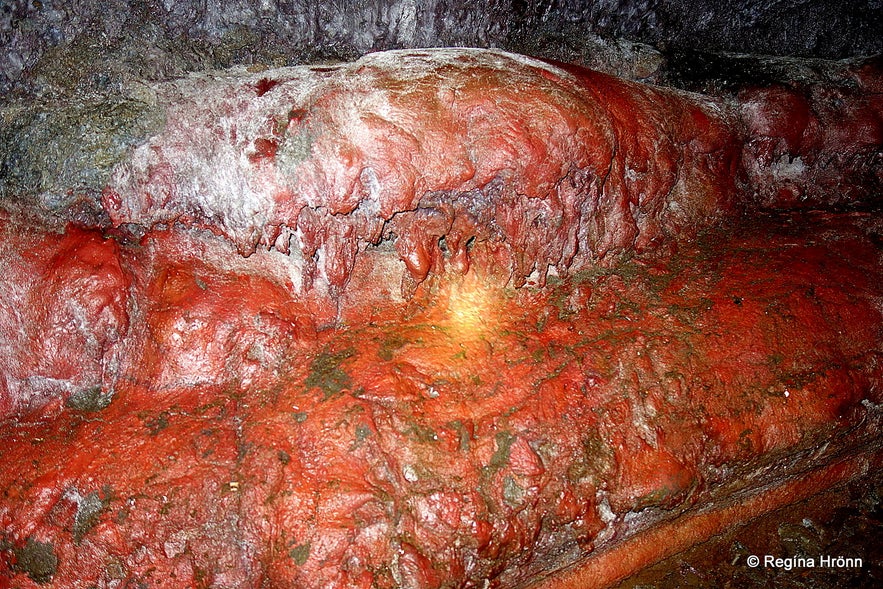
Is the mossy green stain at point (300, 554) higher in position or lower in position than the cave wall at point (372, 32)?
lower

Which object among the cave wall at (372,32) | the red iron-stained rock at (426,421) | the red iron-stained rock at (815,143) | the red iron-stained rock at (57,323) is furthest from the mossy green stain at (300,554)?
the red iron-stained rock at (815,143)

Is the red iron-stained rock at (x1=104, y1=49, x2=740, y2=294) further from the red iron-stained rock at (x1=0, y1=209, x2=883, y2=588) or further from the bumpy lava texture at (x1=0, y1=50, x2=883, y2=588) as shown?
the red iron-stained rock at (x1=0, y1=209, x2=883, y2=588)

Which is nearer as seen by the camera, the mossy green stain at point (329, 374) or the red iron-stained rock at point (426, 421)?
the red iron-stained rock at point (426, 421)

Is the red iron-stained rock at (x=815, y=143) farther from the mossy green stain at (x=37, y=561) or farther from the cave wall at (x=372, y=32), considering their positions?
the mossy green stain at (x=37, y=561)

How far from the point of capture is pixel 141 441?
9.14 ft

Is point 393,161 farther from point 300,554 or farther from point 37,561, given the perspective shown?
point 37,561

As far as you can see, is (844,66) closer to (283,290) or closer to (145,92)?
(283,290)

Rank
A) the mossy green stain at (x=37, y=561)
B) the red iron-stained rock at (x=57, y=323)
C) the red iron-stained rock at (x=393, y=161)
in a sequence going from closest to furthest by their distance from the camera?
the mossy green stain at (x=37, y=561), the red iron-stained rock at (x=57, y=323), the red iron-stained rock at (x=393, y=161)

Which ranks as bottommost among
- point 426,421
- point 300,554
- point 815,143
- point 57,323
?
point 300,554

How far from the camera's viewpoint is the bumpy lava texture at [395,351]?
266 centimetres

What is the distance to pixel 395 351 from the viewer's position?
3.12 metres

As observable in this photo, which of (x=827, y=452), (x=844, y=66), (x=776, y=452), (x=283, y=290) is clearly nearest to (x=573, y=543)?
(x=776, y=452)

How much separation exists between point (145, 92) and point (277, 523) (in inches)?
90.7

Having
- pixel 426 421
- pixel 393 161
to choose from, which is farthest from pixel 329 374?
pixel 393 161
